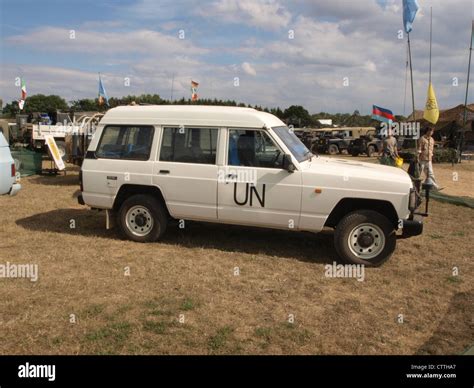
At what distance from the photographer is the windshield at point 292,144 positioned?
616 centimetres

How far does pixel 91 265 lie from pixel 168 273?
3.57 feet

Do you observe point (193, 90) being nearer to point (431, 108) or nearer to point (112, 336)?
point (431, 108)

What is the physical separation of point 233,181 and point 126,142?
184 centimetres

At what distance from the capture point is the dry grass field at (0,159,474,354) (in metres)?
3.95

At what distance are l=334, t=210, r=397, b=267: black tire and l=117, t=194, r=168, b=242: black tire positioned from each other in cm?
261

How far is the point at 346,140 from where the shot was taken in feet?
98.1

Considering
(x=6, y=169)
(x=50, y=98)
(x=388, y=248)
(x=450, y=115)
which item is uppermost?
(x=50, y=98)

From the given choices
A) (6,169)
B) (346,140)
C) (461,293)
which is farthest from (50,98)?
(461,293)

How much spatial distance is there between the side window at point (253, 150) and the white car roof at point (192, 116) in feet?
0.41

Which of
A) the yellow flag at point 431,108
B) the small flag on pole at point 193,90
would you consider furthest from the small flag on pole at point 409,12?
the small flag on pole at point 193,90
